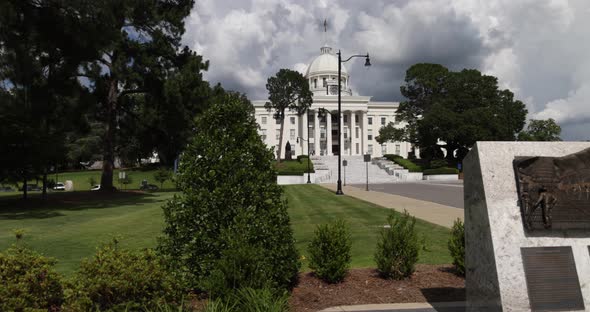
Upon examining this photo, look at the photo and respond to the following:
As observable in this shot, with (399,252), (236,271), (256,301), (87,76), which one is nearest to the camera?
(256,301)

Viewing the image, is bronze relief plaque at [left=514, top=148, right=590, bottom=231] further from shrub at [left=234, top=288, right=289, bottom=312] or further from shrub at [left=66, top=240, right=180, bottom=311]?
shrub at [left=66, top=240, right=180, bottom=311]

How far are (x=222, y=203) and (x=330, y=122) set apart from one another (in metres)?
98.5

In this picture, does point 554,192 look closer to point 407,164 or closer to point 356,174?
point 356,174

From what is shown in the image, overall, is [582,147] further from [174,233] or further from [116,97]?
[116,97]

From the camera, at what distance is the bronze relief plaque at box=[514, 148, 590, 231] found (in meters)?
4.48

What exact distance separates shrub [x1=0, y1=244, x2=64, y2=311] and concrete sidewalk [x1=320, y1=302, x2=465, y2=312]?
3.00 meters

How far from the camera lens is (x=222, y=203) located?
5121 millimetres

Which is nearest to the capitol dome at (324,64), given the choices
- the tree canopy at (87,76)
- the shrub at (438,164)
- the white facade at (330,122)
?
the white facade at (330,122)

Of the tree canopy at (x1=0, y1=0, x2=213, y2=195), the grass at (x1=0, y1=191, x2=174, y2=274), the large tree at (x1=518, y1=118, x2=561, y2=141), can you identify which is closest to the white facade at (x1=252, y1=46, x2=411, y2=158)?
the large tree at (x1=518, y1=118, x2=561, y2=141)

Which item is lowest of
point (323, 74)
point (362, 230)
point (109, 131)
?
point (362, 230)

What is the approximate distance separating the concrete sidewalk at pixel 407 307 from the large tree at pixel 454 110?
54.4 m

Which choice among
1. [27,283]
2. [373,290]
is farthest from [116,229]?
[373,290]

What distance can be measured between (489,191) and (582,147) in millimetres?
1514

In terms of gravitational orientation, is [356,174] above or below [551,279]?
above
